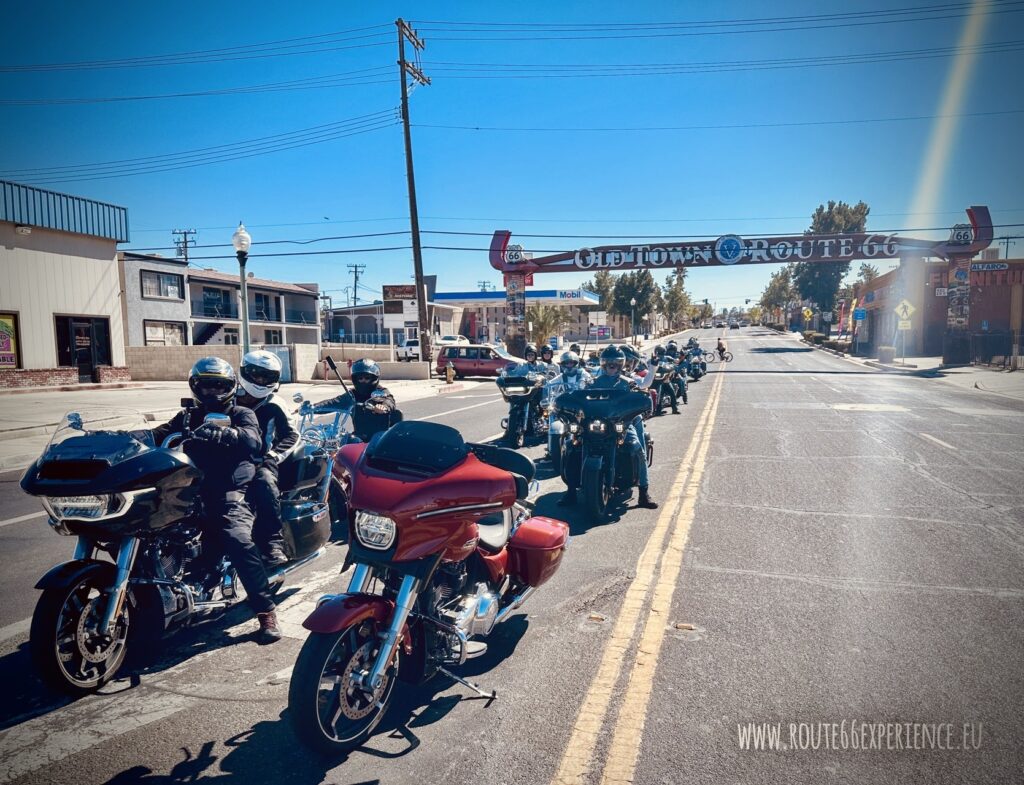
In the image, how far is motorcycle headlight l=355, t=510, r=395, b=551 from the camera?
283 cm

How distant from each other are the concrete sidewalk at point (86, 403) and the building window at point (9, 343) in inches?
80.8

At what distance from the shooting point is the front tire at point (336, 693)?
2.64 meters

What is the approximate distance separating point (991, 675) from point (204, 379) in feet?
16.3

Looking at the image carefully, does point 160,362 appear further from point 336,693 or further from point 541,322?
point 336,693

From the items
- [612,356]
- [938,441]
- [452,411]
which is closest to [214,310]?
[452,411]

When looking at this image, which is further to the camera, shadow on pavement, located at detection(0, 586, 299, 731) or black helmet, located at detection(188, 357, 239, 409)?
black helmet, located at detection(188, 357, 239, 409)

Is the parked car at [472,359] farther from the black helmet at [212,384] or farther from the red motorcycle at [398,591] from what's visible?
the red motorcycle at [398,591]

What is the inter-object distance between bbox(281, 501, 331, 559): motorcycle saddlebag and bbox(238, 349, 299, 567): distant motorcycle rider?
0.31 feet

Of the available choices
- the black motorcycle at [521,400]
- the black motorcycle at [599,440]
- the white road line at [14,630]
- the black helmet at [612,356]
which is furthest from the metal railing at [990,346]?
the white road line at [14,630]

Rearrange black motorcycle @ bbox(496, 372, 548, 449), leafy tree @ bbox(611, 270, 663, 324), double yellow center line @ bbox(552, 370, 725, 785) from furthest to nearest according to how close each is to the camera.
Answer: leafy tree @ bbox(611, 270, 663, 324), black motorcycle @ bbox(496, 372, 548, 449), double yellow center line @ bbox(552, 370, 725, 785)

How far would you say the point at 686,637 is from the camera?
3.91m

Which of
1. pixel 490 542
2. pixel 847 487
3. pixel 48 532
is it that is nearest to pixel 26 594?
pixel 48 532

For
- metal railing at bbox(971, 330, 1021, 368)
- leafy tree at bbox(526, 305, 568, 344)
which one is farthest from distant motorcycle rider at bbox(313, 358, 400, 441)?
leafy tree at bbox(526, 305, 568, 344)

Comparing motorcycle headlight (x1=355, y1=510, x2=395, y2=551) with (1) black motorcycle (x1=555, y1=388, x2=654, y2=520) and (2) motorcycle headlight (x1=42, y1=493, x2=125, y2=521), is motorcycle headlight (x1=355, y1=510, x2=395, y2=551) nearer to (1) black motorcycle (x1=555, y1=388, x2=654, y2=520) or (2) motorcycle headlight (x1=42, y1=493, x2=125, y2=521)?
(2) motorcycle headlight (x1=42, y1=493, x2=125, y2=521)
